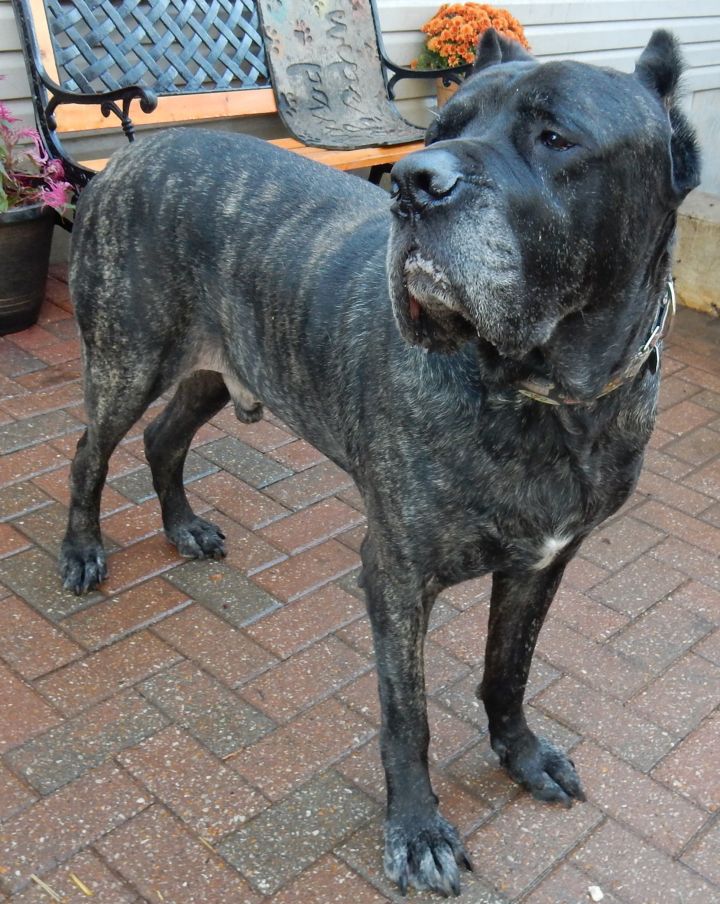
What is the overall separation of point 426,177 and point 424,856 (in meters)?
1.60

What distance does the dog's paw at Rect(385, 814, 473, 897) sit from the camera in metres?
2.46

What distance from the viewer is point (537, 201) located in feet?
6.20

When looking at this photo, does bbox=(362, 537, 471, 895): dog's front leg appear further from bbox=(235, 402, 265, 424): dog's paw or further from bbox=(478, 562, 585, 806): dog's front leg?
bbox=(235, 402, 265, 424): dog's paw

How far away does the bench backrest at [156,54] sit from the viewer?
5.18 m

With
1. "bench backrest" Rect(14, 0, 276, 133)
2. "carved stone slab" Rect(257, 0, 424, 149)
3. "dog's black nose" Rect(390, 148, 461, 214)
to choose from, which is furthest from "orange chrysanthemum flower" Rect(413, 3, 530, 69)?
"dog's black nose" Rect(390, 148, 461, 214)

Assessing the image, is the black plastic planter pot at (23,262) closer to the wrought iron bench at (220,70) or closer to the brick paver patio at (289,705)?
the wrought iron bench at (220,70)

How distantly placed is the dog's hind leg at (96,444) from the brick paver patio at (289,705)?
0.10 m

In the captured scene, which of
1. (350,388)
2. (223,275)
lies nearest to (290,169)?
(223,275)

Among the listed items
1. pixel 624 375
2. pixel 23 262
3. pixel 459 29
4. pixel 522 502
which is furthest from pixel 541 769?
pixel 459 29

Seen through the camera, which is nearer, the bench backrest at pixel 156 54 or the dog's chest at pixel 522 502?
the dog's chest at pixel 522 502

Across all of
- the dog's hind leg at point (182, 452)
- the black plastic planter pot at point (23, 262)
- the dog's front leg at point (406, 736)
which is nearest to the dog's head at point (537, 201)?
the dog's front leg at point (406, 736)

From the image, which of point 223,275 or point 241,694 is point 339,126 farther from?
point 241,694

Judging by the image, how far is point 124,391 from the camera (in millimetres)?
3230

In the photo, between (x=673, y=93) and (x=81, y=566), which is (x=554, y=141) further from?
(x=81, y=566)
